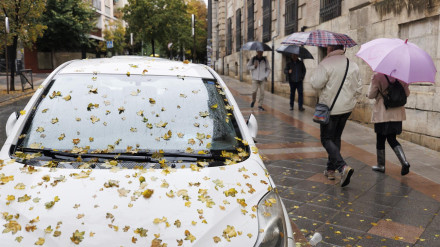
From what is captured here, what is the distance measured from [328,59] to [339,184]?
61.0 inches

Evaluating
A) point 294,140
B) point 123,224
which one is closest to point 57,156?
point 123,224

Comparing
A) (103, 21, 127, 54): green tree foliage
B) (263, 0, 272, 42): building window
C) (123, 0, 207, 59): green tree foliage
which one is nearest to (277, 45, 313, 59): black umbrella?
(263, 0, 272, 42): building window

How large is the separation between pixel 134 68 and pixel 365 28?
7958mm

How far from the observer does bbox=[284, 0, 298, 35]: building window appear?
1542 centimetres

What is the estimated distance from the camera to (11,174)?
239 cm

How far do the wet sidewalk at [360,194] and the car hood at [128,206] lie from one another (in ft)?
5.52

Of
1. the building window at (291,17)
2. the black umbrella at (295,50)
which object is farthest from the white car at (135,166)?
the building window at (291,17)

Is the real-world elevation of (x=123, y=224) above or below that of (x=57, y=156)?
below

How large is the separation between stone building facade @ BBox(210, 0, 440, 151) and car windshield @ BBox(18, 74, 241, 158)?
18.5 ft

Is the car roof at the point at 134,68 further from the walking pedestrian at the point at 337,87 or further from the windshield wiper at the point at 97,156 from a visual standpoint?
the walking pedestrian at the point at 337,87

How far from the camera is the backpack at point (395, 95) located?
214 inches

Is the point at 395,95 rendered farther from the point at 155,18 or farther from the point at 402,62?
the point at 155,18

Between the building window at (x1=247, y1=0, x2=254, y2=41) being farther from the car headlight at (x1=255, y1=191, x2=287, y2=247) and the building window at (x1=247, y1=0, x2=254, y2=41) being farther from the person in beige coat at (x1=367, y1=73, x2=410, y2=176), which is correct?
the car headlight at (x1=255, y1=191, x2=287, y2=247)

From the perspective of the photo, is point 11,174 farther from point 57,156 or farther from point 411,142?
point 411,142
